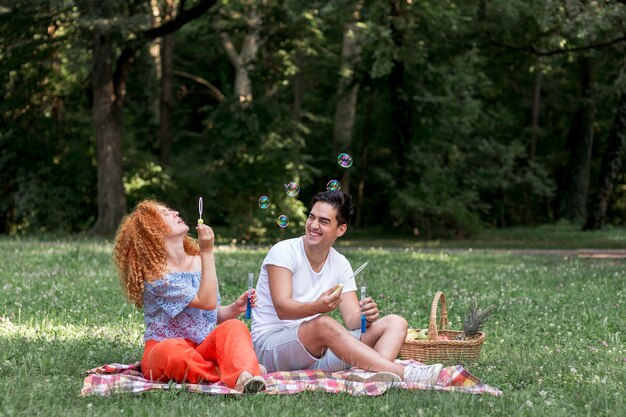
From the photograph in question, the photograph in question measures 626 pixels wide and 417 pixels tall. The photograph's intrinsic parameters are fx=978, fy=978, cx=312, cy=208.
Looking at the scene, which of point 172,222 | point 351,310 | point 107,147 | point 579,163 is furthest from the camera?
point 579,163

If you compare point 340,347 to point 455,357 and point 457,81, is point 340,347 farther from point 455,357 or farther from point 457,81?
point 457,81

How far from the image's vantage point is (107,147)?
25766 mm

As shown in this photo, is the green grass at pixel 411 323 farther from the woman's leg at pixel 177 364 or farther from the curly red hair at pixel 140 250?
the curly red hair at pixel 140 250

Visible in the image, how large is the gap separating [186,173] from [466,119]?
347 inches

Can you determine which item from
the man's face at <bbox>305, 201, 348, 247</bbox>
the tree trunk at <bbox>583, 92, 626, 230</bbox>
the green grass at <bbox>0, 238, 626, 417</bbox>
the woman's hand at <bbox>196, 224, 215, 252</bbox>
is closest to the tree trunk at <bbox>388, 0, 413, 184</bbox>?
the tree trunk at <bbox>583, 92, 626, 230</bbox>

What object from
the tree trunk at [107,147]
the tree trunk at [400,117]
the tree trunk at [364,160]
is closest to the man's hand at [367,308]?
the tree trunk at [107,147]

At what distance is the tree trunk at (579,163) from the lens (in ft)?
124

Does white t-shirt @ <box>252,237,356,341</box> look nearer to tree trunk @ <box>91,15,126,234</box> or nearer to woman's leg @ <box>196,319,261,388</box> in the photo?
woman's leg @ <box>196,319,261,388</box>

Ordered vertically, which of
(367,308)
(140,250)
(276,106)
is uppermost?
(276,106)

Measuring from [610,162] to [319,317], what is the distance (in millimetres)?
27435

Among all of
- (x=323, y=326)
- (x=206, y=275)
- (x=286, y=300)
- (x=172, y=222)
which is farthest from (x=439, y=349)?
Answer: (x=172, y=222)

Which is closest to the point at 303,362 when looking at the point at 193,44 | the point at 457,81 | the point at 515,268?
the point at 515,268

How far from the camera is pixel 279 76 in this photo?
30.7 meters

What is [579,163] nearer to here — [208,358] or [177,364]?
[208,358]
